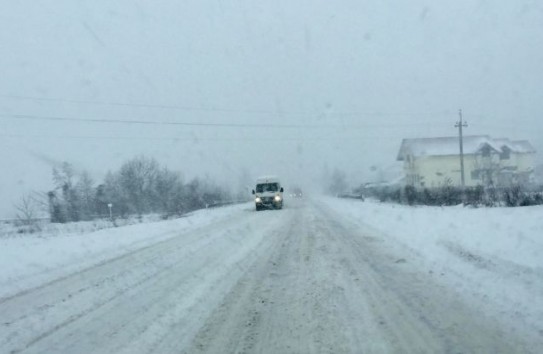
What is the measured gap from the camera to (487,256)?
38.2 ft

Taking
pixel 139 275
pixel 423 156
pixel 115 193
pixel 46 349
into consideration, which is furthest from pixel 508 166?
pixel 46 349

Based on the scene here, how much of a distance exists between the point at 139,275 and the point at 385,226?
1350 centimetres

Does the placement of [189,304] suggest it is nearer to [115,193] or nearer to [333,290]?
[333,290]

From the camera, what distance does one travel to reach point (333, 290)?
29.7 feet

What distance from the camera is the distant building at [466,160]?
6969cm

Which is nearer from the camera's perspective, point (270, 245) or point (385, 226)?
point (270, 245)

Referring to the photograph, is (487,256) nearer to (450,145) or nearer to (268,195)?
(268,195)

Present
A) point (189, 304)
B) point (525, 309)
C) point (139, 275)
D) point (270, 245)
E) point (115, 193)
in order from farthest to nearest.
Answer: point (115, 193)
point (270, 245)
point (139, 275)
point (189, 304)
point (525, 309)

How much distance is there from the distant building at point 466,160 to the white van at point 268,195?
28082mm

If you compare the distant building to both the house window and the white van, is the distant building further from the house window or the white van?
the white van

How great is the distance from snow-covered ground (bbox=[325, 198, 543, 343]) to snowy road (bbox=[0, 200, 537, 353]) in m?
0.45

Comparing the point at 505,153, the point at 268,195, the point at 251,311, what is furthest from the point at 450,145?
the point at 251,311

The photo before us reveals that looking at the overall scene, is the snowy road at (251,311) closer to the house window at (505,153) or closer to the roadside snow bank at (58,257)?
the roadside snow bank at (58,257)

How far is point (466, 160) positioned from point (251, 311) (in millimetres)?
69901
